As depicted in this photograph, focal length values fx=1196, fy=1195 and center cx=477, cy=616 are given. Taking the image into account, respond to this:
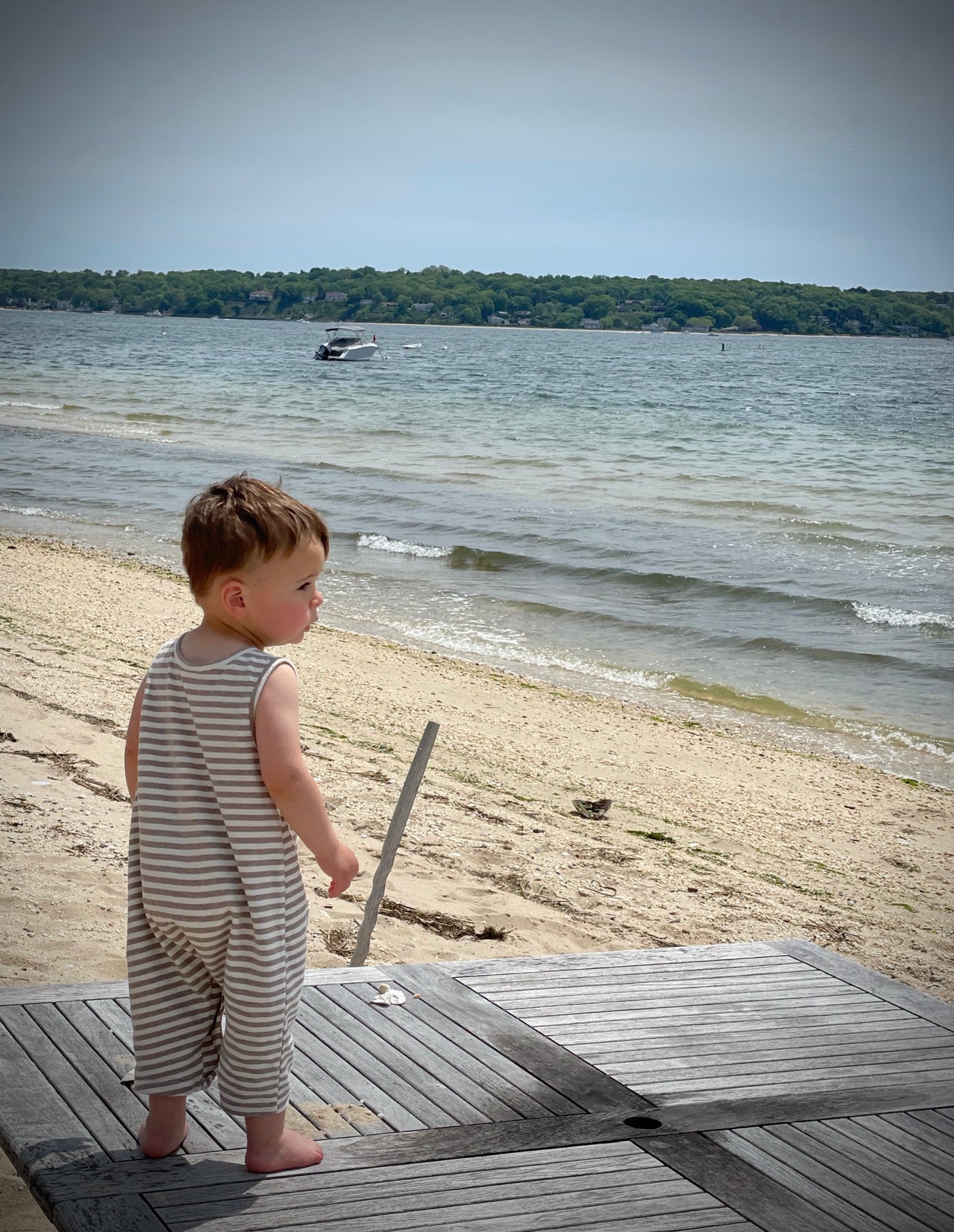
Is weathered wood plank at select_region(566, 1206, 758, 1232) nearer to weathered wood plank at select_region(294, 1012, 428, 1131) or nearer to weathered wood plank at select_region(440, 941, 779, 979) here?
weathered wood plank at select_region(294, 1012, 428, 1131)

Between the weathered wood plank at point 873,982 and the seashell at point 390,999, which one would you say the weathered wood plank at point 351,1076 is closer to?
the seashell at point 390,999

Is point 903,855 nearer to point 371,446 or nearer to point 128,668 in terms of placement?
point 128,668

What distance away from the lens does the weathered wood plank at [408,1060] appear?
2.72 metres

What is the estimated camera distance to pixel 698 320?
136500 mm

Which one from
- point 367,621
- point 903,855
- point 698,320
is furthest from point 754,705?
point 698,320

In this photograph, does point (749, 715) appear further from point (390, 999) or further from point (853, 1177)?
point (853, 1177)

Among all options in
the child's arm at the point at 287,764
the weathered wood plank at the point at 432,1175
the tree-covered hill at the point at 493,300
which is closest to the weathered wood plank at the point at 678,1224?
the weathered wood plank at the point at 432,1175

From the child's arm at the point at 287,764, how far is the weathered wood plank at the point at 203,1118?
0.70 m

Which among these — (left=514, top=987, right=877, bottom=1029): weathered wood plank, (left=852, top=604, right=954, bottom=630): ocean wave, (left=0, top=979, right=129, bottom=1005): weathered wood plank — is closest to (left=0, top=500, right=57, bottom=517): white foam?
(left=852, top=604, right=954, bottom=630): ocean wave

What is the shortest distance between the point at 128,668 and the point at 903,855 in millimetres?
5609

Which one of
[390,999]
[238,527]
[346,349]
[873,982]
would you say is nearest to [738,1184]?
[390,999]

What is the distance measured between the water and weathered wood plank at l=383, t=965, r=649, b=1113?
6.56 m

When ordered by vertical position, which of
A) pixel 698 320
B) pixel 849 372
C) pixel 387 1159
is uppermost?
pixel 698 320

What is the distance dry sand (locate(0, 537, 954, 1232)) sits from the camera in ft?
16.7
